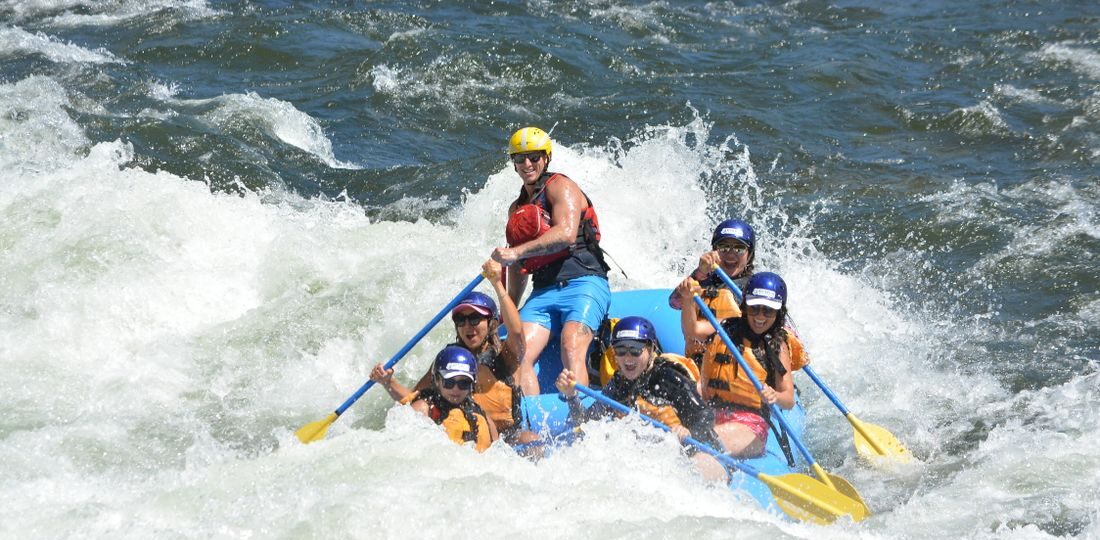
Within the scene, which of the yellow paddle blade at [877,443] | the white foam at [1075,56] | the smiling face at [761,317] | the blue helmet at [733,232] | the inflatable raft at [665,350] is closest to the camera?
the inflatable raft at [665,350]

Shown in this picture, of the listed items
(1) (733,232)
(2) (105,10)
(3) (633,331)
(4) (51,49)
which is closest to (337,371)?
(3) (633,331)

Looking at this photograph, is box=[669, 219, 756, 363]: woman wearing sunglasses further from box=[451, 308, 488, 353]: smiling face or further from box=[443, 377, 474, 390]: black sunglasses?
box=[443, 377, 474, 390]: black sunglasses

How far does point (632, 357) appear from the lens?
20.0 feet

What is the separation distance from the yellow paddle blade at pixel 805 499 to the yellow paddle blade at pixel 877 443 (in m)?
1.16

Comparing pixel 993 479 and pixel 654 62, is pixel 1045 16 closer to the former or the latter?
pixel 654 62

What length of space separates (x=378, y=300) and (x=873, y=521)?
3802mm

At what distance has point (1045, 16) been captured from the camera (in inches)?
651

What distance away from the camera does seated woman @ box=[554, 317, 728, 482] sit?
6059 mm

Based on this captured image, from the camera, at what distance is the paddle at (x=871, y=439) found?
7.12 metres

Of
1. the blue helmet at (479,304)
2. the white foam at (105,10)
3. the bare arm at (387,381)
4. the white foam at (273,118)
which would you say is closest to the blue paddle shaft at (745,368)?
the blue helmet at (479,304)

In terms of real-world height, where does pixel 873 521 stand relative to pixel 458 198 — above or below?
above

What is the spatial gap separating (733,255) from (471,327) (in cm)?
163

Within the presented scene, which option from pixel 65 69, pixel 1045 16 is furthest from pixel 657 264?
pixel 1045 16

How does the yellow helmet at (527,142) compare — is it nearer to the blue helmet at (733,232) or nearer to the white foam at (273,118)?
the blue helmet at (733,232)
